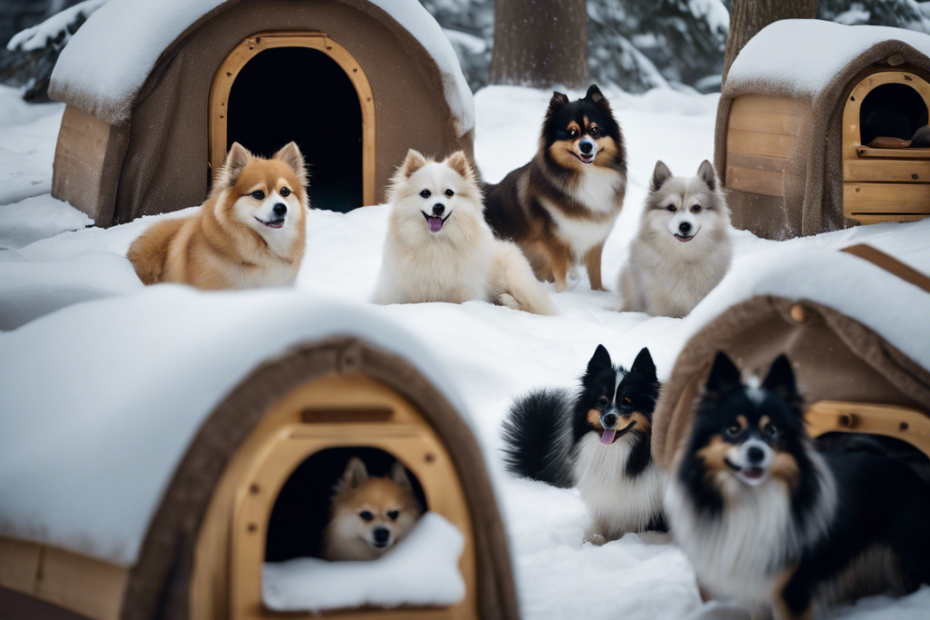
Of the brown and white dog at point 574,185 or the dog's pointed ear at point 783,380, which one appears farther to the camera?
the brown and white dog at point 574,185

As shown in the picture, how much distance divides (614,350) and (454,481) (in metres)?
2.33

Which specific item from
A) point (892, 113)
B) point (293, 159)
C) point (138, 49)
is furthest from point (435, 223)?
point (892, 113)

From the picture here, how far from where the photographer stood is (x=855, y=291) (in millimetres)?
Answer: 1796

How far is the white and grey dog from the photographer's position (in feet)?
14.0

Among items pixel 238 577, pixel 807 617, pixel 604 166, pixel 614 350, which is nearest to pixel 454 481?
pixel 238 577

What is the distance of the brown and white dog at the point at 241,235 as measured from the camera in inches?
143

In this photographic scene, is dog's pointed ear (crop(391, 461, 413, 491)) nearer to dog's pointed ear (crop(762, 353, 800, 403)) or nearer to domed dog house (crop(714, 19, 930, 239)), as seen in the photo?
dog's pointed ear (crop(762, 353, 800, 403))

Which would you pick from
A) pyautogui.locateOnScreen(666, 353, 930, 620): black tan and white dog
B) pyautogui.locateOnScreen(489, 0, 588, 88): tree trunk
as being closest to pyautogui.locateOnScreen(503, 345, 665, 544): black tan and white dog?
pyautogui.locateOnScreen(666, 353, 930, 620): black tan and white dog

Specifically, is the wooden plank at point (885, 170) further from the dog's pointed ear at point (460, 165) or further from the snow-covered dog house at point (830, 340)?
the snow-covered dog house at point (830, 340)

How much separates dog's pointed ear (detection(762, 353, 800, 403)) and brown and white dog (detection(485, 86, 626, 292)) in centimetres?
327

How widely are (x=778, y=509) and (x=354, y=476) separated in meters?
0.92

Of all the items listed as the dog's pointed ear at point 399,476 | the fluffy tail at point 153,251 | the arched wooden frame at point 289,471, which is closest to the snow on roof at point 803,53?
the fluffy tail at point 153,251

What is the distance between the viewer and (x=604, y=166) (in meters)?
4.94

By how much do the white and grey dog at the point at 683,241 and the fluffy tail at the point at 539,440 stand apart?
1544 mm
